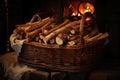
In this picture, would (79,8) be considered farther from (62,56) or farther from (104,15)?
(62,56)

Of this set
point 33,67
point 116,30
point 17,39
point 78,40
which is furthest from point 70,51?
point 116,30

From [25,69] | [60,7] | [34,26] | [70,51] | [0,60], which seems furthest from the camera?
[60,7]

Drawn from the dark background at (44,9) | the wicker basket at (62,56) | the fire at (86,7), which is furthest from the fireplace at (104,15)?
the wicker basket at (62,56)

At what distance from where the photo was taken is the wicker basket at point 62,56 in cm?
381

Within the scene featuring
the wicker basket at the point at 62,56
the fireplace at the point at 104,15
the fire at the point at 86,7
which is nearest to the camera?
the wicker basket at the point at 62,56

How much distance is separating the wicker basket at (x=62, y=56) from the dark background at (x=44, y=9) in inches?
36.9

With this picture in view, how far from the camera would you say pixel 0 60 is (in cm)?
473

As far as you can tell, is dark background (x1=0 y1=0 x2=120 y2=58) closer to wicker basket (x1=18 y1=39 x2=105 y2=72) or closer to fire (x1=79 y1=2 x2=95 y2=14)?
fire (x1=79 y1=2 x2=95 y2=14)

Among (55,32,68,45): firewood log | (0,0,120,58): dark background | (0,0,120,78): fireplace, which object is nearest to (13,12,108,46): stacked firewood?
(55,32,68,45): firewood log

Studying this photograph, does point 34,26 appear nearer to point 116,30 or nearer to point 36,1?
point 36,1

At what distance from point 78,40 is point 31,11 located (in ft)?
6.65

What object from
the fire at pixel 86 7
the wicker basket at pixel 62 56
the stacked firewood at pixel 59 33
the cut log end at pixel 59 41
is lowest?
the wicker basket at pixel 62 56

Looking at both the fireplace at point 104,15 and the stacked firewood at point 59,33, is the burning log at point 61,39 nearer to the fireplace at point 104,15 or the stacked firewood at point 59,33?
the stacked firewood at point 59,33

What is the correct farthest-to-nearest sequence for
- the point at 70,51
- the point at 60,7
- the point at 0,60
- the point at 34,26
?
the point at 60,7, the point at 0,60, the point at 34,26, the point at 70,51
